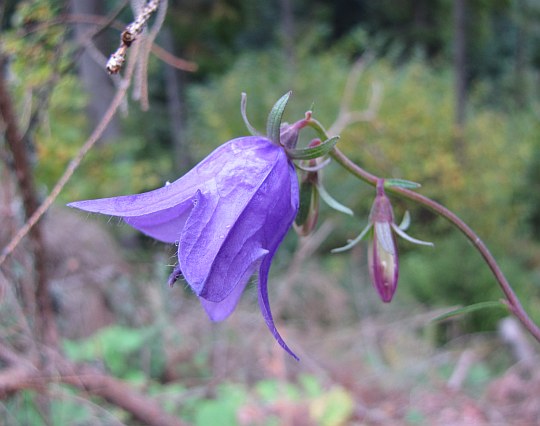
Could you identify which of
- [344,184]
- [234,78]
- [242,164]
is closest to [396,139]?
[344,184]

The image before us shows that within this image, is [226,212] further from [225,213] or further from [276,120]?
[276,120]

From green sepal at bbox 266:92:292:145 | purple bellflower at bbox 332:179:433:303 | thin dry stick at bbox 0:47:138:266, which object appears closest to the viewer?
green sepal at bbox 266:92:292:145

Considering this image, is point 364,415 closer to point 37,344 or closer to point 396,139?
point 37,344

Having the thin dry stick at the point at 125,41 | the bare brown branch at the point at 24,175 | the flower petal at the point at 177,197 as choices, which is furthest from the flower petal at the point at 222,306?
the bare brown branch at the point at 24,175

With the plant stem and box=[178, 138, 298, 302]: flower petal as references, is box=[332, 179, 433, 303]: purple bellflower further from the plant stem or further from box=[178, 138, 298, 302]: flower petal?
box=[178, 138, 298, 302]: flower petal

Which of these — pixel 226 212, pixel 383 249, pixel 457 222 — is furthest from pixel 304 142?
pixel 226 212

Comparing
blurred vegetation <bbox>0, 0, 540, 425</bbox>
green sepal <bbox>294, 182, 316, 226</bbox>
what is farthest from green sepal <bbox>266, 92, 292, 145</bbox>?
blurred vegetation <bbox>0, 0, 540, 425</bbox>
